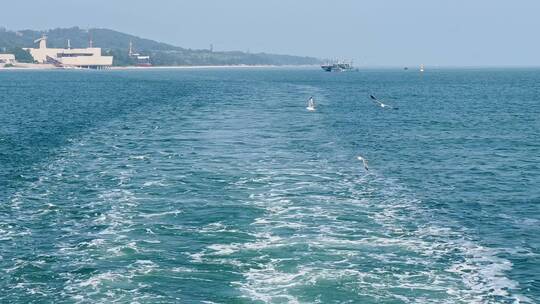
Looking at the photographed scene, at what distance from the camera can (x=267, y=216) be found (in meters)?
42.2

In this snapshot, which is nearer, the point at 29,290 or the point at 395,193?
the point at 29,290

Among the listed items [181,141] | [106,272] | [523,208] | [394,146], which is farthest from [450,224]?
[181,141]

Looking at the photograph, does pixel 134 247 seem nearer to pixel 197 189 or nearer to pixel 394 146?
pixel 197 189

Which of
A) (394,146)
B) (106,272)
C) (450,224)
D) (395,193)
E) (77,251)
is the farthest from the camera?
(394,146)

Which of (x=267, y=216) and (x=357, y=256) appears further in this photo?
(x=267, y=216)

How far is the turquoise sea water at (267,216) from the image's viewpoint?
101 feet

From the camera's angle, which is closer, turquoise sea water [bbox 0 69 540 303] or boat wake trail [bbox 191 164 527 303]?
boat wake trail [bbox 191 164 527 303]

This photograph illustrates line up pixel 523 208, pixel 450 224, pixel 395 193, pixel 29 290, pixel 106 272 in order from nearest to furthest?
1. pixel 29 290
2. pixel 106 272
3. pixel 450 224
4. pixel 523 208
5. pixel 395 193

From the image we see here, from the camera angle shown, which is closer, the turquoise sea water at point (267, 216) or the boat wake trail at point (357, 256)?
the boat wake trail at point (357, 256)

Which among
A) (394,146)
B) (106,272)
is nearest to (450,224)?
(106,272)

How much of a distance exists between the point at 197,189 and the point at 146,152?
18.9 m

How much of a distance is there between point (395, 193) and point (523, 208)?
886cm

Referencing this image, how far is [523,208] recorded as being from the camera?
4616cm

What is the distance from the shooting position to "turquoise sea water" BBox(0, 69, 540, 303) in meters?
30.8
